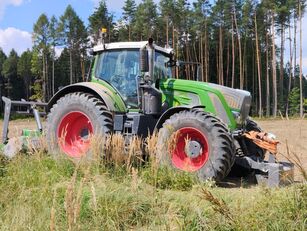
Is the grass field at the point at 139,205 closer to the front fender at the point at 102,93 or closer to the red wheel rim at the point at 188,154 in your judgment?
the red wheel rim at the point at 188,154

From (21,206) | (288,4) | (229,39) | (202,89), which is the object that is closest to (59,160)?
(21,206)

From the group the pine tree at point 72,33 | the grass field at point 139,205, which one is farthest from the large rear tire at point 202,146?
the pine tree at point 72,33

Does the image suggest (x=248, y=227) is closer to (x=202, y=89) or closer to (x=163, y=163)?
(x=163, y=163)

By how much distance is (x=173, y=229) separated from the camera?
329cm

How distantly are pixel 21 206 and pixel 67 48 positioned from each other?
61.4m

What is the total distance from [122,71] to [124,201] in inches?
163

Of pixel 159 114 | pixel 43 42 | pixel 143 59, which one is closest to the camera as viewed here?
pixel 143 59

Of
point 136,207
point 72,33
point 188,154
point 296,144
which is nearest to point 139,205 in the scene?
point 136,207

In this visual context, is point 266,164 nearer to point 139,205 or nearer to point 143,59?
point 143,59

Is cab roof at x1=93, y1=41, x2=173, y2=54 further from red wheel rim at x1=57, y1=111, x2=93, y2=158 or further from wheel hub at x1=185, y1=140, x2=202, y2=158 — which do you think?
wheel hub at x1=185, y1=140, x2=202, y2=158

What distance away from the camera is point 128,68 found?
809cm

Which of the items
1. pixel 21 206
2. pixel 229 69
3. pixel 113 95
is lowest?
pixel 21 206

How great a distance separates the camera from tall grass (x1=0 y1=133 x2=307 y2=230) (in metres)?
3.56

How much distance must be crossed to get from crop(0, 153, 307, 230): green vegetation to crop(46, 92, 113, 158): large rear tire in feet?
6.03
